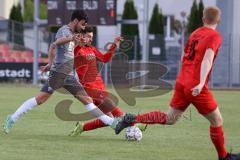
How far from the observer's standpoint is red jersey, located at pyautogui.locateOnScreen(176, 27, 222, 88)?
29.9 ft

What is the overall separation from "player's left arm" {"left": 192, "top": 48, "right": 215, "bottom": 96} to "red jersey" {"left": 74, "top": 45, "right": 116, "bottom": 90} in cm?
358

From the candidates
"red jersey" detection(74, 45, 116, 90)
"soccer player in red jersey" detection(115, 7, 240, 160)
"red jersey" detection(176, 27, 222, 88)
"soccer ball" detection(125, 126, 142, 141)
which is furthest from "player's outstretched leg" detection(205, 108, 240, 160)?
"red jersey" detection(74, 45, 116, 90)

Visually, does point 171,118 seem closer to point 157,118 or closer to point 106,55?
point 157,118

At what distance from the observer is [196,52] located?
30.4 ft

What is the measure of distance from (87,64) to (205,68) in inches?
154

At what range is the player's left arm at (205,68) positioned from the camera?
9000 mm

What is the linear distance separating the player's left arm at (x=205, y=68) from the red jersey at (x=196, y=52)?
0.25 feet

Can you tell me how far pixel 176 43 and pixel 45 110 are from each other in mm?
23976

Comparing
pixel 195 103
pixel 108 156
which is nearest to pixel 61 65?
pixel 108 156

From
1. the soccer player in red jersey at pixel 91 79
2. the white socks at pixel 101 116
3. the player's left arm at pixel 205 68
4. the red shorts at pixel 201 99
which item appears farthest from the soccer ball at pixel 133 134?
the player's left arm at pixel 205 68

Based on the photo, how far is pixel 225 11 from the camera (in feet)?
132

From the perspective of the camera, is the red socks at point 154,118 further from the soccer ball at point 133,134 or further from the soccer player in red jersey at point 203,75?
the soccer ball at point 133,134

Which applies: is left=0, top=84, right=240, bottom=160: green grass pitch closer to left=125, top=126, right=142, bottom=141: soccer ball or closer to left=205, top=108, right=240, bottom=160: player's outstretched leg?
left=125, top=126, right=142, bottom=141: soccer ball

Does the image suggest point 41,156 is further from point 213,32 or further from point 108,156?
point 213,32
